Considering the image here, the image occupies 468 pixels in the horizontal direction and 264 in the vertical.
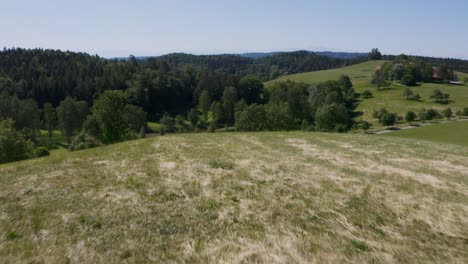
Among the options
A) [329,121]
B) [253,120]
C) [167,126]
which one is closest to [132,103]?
[167,126]

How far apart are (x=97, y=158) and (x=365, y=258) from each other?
1766cm

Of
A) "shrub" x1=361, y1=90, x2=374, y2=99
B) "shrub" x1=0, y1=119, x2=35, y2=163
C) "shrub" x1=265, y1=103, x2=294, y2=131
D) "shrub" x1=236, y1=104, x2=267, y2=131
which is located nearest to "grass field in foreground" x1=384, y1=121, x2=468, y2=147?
"shrub" x1=265, y1=103, x2=294, y2=131

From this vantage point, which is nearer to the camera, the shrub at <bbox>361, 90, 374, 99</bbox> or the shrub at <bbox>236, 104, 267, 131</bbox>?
the shrub at <bbox>236, 104, 267, 131</bbox>

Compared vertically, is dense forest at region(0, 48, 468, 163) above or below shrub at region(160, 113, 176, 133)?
above

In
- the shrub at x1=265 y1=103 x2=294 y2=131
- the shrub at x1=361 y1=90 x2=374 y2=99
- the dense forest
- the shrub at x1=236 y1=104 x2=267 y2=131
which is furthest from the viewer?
the shrub at x1=361 y1=90 x2=374 y2=99

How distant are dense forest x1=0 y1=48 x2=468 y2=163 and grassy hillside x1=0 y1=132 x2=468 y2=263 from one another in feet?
100

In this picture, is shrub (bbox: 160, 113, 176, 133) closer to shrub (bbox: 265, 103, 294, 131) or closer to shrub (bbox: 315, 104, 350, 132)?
shrub (bbox: 265, 103, 294, 131)

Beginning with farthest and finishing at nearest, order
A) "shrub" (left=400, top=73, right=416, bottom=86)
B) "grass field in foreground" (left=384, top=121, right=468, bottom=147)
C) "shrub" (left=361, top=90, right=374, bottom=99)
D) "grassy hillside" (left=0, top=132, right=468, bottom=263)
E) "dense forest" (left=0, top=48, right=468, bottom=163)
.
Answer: "shrub" (left=400, top=73, right=416, bottom=86), "shrub" (left=361, top=90, right=374, bottom=99), "grass field in foreground" (left=384, top=121, right=468, bottom=147), "dense forest" (left=0, top=48, right=468, bottom=163), "grassy hillside" (left=0, top=132, right=468, bottom=263)

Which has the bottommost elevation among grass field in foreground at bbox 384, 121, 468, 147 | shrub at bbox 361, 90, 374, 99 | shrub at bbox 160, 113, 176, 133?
shrub at bbox 160, 113, 176, 133

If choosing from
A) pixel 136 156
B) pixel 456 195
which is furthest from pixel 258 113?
pixel 456 195

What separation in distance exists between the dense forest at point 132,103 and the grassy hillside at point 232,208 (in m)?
30.6

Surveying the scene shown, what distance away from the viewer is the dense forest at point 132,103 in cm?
5115

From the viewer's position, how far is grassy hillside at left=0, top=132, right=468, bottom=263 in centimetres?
979

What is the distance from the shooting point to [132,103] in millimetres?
128125
